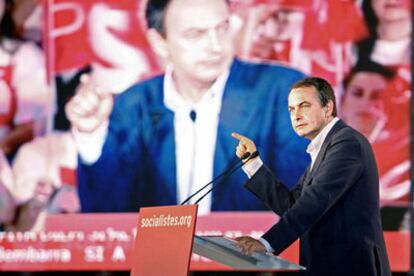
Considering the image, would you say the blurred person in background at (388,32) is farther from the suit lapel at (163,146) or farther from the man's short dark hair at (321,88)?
the man's short dark hair at (321,88)

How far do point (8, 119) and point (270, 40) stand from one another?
1656mm

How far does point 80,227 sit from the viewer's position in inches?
239

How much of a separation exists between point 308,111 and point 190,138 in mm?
2763

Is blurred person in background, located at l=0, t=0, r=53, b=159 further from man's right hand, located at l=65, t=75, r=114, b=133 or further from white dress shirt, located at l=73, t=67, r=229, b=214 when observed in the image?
white dress shirt, located at l=73, t=67, r=229, b=214

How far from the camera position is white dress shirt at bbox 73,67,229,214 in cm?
597

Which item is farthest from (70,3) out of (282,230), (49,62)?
(282,230)

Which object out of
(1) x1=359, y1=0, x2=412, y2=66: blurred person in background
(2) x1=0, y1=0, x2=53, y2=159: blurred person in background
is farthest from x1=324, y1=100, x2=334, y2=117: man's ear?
(2) x1=0, y1=0, x2=53, y2=159: blurred person in background

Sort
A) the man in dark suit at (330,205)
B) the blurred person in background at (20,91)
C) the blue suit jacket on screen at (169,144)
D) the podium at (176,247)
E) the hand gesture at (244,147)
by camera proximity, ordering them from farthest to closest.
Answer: the blurred person in background at (20,91), the blue suit jacket on screen at (169,144), the hand gesture at (244,147), the man in dark suit at (330,205), the podium at (176,247)

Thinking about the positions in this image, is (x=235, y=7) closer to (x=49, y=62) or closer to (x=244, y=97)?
(x=244, y=97)

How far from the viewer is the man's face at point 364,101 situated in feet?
19.4

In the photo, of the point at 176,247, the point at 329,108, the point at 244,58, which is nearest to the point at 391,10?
the point at 244,58

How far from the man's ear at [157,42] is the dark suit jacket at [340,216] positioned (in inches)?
118

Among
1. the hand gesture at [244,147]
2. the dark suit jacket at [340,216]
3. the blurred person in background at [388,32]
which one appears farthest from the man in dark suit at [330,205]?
the blurred person in background at [388,32]

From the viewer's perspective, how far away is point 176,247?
3.01 metres
